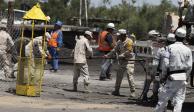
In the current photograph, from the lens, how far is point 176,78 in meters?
12.3

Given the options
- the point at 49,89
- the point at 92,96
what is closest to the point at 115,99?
the point at 92,96

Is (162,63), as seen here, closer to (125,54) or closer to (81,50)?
(125,54)

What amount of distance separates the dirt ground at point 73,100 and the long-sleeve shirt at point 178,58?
8.26ft

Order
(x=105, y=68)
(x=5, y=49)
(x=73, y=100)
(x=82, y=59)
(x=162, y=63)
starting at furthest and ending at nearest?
(x=105, y=68)
(x=5, y=49)
(x=82, y=59)
(x=73, y=100)
(x=162, y=63)

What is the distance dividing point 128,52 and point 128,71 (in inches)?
21.1

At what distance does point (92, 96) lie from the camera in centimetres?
1731


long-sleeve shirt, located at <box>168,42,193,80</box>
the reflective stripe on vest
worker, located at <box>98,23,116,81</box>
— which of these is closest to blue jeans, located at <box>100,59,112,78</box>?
worker, located at <box>98,23,116,81</box>

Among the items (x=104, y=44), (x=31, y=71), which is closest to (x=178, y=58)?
(x=31, y=71)

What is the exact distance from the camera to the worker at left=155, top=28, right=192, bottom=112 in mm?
12328

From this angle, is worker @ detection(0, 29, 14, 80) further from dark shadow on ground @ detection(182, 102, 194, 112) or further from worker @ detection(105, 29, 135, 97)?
dark shadow on ground @ detection(182, 102, 194, 112)

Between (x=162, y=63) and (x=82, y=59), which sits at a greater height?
(x=162, y=63)

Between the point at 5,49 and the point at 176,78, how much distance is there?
880 cm

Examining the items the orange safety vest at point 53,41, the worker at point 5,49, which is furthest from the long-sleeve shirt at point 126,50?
the orange safety vest at point 53,41

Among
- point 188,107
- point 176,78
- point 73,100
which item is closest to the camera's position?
A: point 176,78
